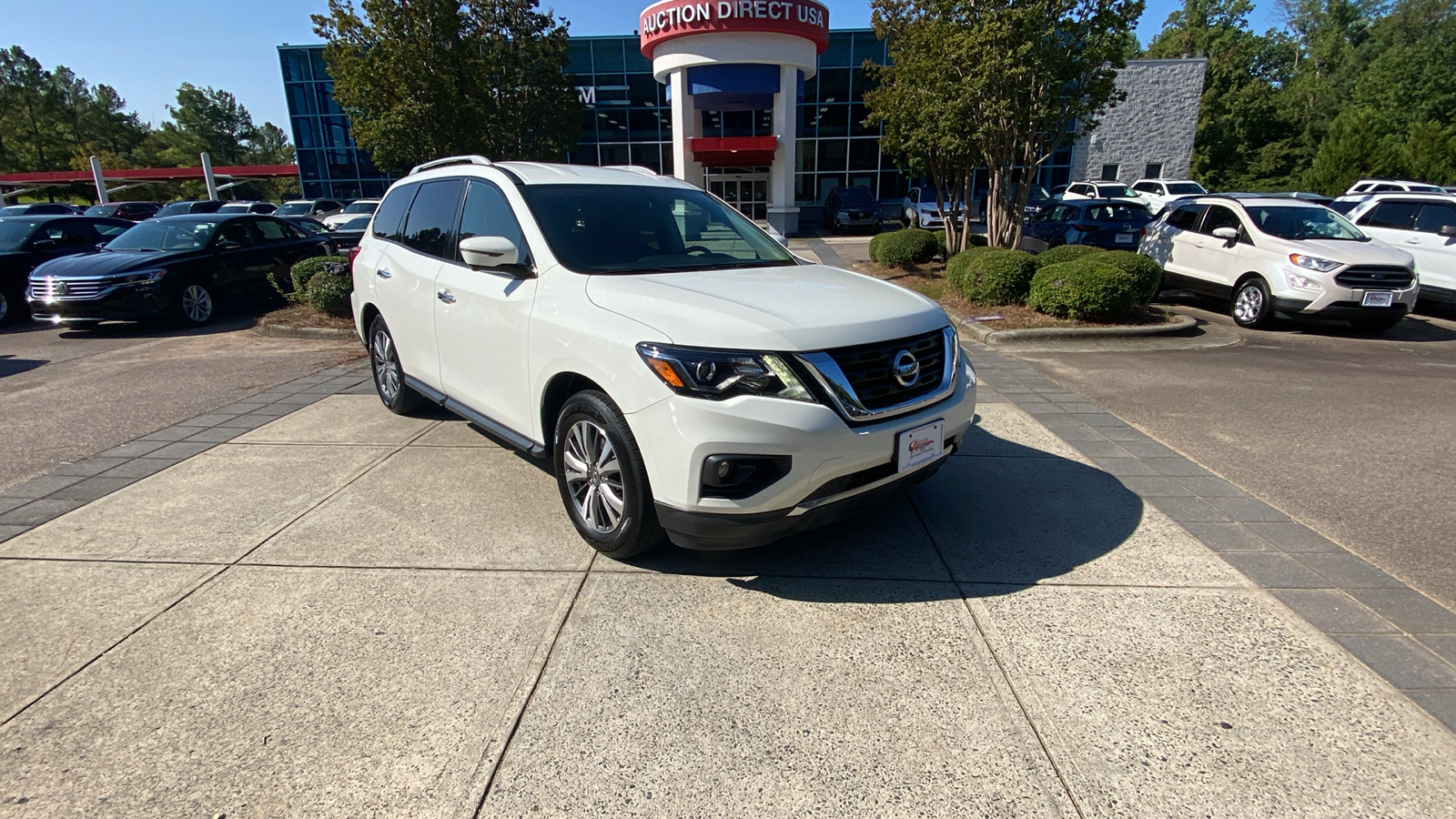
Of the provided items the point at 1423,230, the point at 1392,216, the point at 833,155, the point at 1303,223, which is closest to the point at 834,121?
the point at 833,155

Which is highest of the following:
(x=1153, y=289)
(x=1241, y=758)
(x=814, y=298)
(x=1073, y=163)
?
(x=1073, y=163)

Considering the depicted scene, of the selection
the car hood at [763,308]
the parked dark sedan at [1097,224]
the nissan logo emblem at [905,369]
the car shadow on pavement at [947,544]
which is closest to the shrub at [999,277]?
the parked dark sedan at [1097,224]

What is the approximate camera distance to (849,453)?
2.91 m

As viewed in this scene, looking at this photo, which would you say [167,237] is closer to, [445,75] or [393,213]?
[393,213]

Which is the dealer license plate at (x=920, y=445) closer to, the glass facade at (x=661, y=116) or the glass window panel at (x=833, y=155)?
the glass facade at (x=661, y=116)

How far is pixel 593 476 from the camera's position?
3.41m

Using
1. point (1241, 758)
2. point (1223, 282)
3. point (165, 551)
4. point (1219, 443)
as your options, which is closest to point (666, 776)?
point (1241, 758)

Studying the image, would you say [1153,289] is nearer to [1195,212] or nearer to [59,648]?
[1195,212]

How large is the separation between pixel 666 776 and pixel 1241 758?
6.04 ft

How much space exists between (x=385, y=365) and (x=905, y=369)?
14.8 feet

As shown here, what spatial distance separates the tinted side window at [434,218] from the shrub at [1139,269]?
25.2 feet

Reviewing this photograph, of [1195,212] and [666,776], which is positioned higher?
[1195,212]

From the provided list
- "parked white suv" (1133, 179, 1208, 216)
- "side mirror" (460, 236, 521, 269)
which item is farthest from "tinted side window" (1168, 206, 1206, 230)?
"parked white suv" (1133, 179, 1208, 216)

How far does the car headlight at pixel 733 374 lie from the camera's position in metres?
2.83
